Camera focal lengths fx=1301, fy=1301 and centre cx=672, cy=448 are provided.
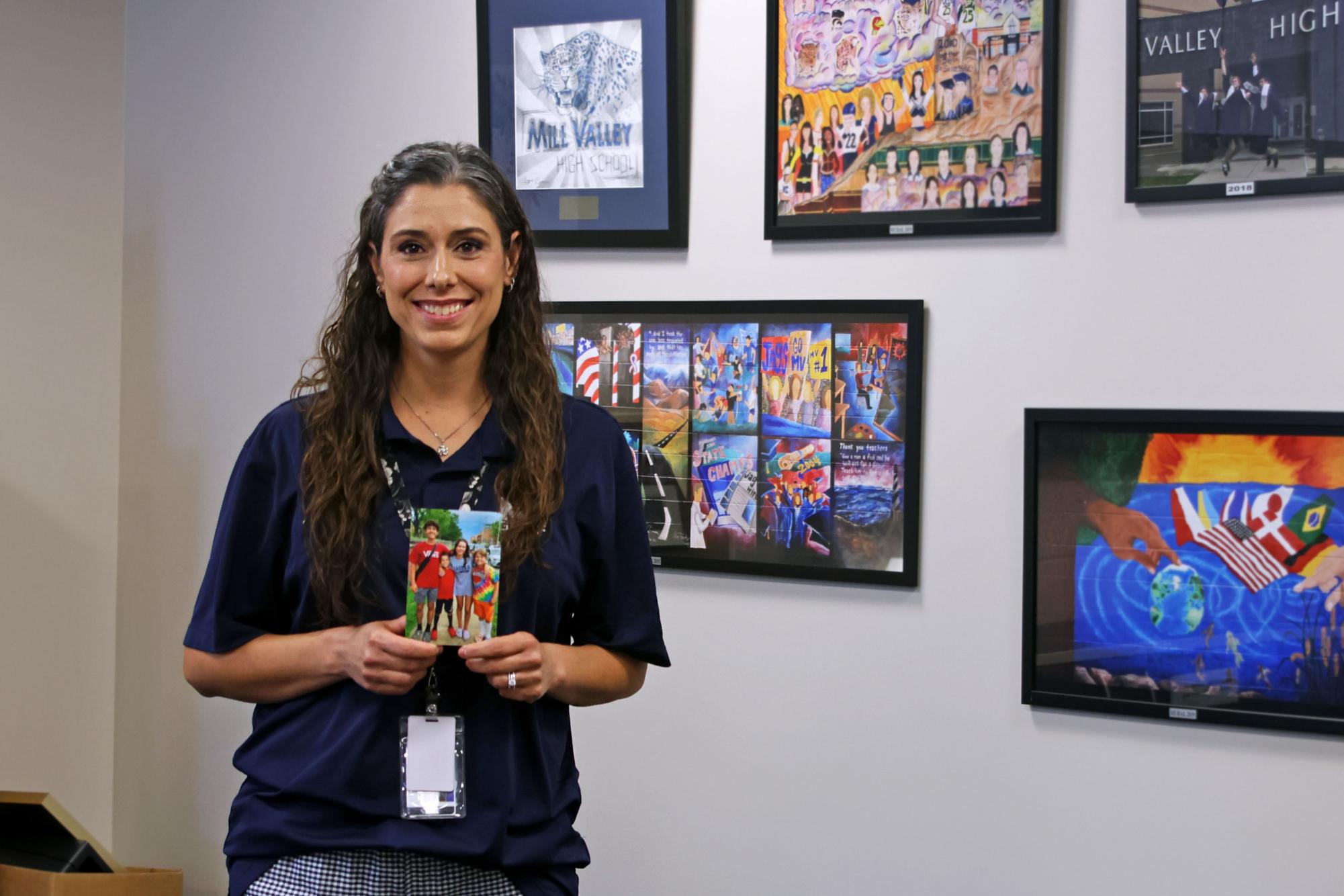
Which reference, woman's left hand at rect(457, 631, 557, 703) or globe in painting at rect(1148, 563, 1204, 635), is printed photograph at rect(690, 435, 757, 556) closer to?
globe in painting at rect(1148, 563, 1204, 635)

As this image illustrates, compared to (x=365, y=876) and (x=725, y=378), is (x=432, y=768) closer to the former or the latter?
(x=365, y=876)

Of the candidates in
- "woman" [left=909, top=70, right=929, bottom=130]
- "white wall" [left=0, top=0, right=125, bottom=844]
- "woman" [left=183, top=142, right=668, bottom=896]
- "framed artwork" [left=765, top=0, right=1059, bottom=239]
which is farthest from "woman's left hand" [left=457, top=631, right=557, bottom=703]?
"white wall" [left=0, top=0, right=125, bottom=844]

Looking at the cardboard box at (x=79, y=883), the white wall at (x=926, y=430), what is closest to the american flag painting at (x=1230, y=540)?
the white wall at (x=926, y=430)

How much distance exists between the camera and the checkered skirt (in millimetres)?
1611

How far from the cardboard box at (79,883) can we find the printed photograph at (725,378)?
1.61 meters

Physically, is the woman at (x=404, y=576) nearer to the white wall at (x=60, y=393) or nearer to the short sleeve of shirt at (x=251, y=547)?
the short sleeve of shirt at (x=251, y=547)

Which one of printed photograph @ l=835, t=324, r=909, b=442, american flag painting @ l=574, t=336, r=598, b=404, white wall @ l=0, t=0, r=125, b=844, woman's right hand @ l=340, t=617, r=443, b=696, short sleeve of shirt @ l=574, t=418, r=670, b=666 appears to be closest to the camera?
woman's right hand @ l=340, t=617, r=443, b=696

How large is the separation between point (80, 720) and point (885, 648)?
7.35 feet

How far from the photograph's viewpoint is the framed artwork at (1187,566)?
228 cm

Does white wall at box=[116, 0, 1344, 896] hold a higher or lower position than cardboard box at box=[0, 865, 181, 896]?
higher

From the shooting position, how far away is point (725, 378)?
2775 millimetres

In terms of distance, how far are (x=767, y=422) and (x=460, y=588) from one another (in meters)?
1.24

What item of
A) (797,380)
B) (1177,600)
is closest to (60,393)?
(797,380)

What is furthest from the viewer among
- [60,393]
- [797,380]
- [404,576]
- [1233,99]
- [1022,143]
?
[60,393]
